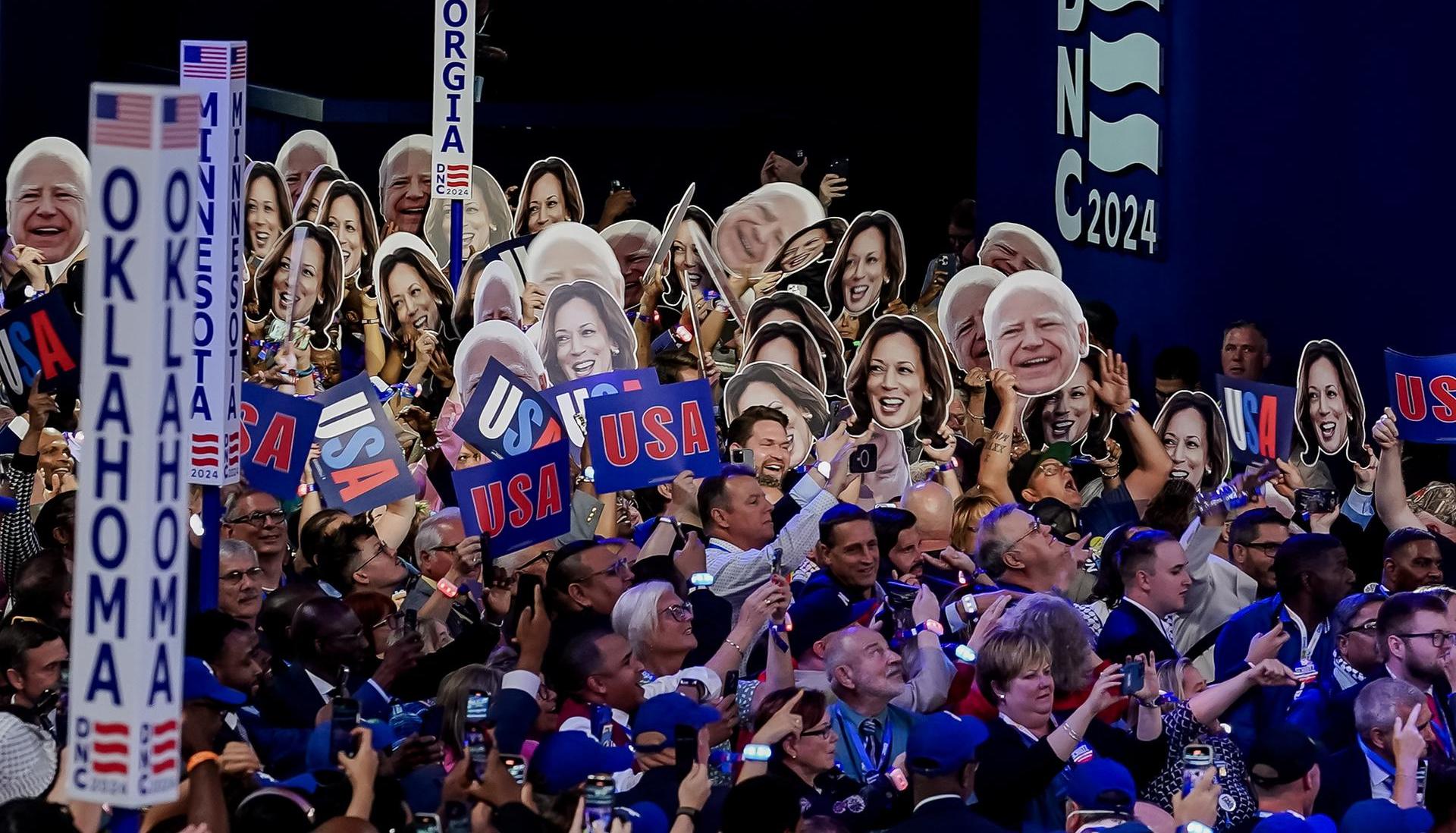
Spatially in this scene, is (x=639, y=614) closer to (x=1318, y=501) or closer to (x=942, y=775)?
(x=942, y=775)

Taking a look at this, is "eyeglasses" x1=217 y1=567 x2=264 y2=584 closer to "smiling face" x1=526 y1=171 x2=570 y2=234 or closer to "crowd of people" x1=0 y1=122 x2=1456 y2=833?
"crowd of people" x1=0 y1=122 x2=1456 y2=833

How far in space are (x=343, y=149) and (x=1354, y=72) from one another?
32.4 feet

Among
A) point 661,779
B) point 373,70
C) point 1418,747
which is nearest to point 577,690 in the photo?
point 661,779

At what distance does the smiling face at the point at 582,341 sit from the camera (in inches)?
398

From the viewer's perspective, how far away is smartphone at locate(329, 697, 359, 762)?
219 inches

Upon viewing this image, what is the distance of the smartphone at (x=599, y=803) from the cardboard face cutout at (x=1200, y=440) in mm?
5099

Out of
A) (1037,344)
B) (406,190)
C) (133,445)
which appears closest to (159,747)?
(133,445)

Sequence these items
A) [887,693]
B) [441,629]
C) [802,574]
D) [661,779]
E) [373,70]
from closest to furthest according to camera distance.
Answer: [661,779] < [887,693] < [441,629] < [802,574] < [373,70]

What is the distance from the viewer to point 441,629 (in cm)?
749

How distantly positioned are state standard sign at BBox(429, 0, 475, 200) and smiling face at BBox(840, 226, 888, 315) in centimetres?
206

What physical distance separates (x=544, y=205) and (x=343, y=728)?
810 centimetres

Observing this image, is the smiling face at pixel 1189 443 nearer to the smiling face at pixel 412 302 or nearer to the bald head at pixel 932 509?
the bald head at pixel 932 509

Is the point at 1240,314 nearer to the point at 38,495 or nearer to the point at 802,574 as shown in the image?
the point at 802,574

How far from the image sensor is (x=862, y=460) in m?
9.25
